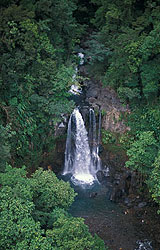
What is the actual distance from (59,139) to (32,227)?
9.80 m

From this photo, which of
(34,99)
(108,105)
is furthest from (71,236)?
(108,105)

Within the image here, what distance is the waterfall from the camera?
17.2 m

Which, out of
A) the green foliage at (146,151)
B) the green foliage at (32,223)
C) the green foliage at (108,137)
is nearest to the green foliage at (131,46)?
the green foliage at (146,151)

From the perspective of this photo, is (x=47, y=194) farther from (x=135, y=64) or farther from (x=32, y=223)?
(x=135, y=64)

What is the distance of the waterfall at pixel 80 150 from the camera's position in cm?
1723

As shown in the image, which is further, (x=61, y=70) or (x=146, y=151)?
(x=61, y=70)

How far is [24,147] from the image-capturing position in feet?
49.0

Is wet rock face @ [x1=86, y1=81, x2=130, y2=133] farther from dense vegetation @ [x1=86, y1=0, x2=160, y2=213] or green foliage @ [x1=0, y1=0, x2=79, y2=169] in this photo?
green foliage @ [x1=0, y1=0, x2=79, y2=169]

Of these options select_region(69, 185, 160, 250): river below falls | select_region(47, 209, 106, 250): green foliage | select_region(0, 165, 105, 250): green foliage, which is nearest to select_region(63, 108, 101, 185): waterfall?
select_region(69, 185, 160, 250): river below falls

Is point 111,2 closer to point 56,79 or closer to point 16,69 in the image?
point 56,79

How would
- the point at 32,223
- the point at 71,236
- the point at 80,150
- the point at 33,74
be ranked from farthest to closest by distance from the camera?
the point at 80,150 < the point at 33,74 < the point at 32,223 < the point at 71,236

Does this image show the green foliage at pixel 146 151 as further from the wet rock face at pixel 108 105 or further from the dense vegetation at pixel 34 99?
the dense vegetation at pixel 34 99

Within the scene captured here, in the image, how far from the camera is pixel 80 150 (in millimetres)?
17766

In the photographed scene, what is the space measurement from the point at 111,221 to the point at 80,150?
18.2 feet
